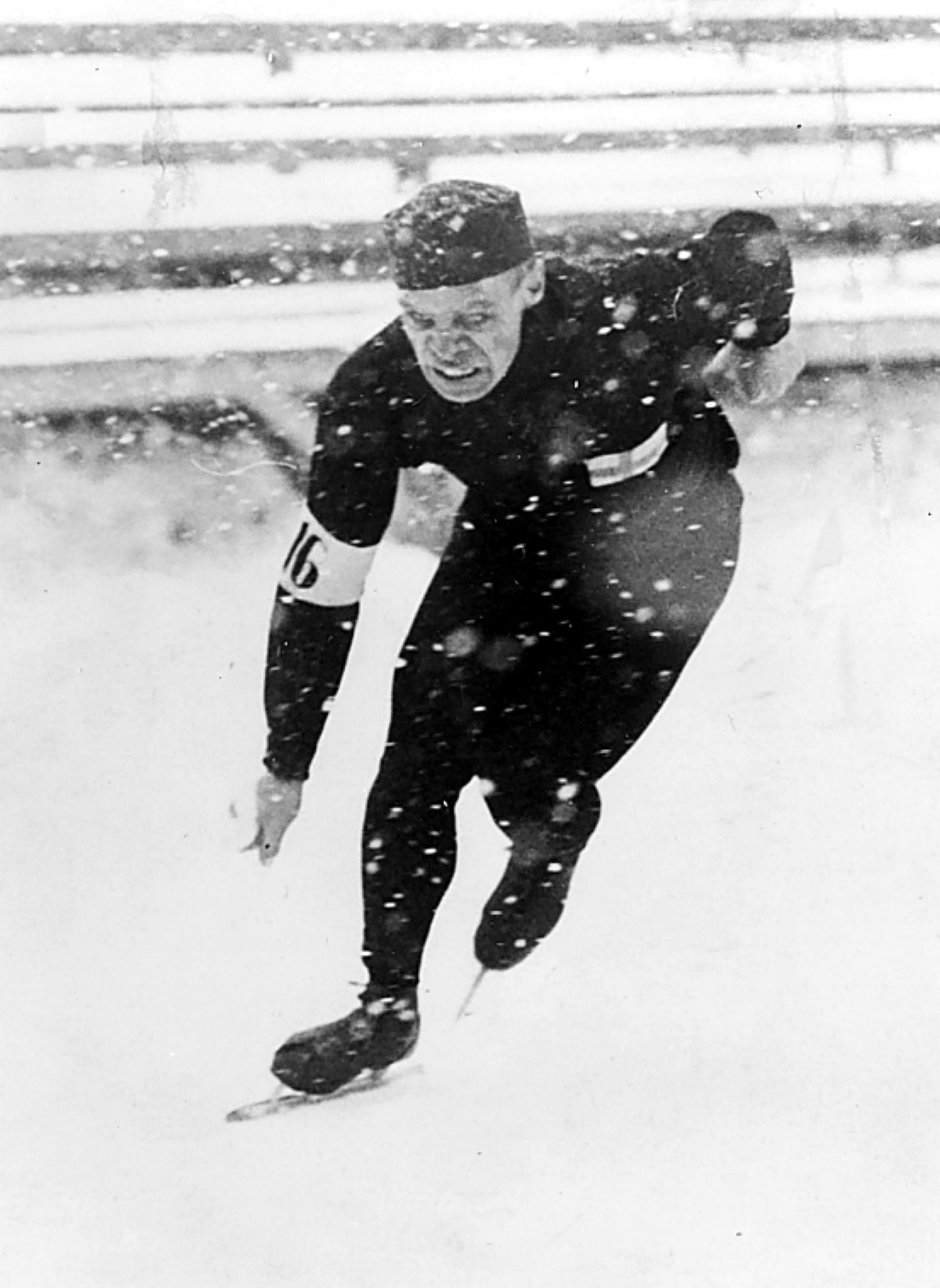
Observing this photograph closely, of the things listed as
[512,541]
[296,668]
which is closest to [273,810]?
[296,668]

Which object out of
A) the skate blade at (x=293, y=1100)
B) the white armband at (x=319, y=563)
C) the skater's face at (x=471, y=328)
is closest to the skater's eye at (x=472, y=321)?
the skater's face at (x=471, y=328)

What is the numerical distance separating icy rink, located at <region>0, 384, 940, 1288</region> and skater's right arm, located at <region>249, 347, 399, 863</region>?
2cm

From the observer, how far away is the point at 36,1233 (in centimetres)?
118

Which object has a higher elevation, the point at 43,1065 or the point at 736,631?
the point at 736,631

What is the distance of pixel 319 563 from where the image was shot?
1172 mm

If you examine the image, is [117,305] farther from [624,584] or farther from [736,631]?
[736,631]

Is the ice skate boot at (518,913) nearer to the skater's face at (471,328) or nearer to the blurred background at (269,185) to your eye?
→ the blurred background at (269,185)

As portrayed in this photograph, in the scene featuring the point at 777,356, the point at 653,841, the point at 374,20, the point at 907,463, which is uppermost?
the point at 374,20

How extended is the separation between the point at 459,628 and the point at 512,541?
0.10 metres

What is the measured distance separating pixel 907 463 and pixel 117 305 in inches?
30.8

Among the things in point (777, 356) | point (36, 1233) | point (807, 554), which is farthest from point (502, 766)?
point (36, 1233)

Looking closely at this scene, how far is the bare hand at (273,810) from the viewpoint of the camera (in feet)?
3.85

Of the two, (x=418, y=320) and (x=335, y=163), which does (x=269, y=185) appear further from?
(x=418, y=320)

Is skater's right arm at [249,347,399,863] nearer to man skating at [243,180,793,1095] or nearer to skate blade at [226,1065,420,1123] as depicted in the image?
man skating at [243,180,793,1095]
